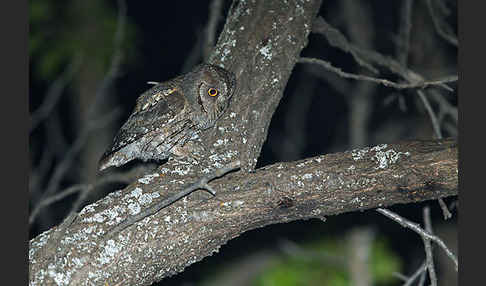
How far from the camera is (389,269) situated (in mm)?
4738

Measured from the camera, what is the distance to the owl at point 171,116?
3193 millimetres

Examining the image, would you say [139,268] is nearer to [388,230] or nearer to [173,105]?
[173,105]

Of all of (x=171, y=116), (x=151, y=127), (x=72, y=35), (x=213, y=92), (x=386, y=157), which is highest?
(x=72, y=35)

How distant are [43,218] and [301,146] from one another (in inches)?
144

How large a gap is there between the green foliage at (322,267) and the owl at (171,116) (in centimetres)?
198

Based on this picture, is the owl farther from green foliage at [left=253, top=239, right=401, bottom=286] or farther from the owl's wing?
green foliage at [left=253, top=239, right=401, bottom=286]

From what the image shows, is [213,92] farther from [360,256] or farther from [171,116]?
[360,256]

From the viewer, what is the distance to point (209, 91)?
10.7 ft

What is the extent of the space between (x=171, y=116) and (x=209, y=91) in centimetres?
36

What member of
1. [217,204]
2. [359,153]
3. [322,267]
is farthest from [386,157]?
[322,267]

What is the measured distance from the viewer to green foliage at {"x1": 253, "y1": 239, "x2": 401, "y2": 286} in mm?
4668

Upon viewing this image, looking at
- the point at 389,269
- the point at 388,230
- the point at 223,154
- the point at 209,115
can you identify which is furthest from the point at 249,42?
the point at 388,230

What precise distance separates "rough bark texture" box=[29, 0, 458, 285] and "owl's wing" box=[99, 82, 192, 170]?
2.24 feet

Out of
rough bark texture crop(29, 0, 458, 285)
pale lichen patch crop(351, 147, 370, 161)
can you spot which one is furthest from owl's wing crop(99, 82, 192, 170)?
pale lichen patch crop(351, 147, 370, 161)
